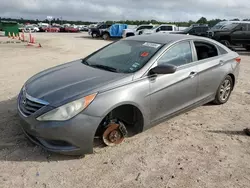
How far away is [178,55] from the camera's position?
4125 mm

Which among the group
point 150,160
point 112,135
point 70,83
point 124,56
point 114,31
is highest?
point 114,31

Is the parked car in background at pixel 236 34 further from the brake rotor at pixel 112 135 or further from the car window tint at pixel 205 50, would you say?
the brake rotor at pixel 112 135

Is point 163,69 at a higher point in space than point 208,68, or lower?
higher

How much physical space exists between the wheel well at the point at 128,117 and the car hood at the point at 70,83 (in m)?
0.40

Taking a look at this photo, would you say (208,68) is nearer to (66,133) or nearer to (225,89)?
(225,89)

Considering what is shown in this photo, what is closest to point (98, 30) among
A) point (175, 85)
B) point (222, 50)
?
point (222, 50)

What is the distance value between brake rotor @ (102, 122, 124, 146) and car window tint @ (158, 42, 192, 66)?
116 centimetres

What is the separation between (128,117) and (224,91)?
8.49ft

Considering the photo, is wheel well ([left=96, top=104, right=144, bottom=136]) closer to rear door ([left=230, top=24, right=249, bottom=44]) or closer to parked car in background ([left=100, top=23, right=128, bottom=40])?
rear door ([left=230, top=24, right=249, bottom=44])

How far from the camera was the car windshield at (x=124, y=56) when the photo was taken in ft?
12.2

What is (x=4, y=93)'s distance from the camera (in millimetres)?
5680

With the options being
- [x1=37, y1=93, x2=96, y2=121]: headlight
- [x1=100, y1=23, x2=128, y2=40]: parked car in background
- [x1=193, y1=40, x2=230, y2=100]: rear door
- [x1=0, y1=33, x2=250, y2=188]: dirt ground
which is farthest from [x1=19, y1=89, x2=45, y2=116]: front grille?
[x1=100, y1=23, x2=128, y2=40]: parked car in background

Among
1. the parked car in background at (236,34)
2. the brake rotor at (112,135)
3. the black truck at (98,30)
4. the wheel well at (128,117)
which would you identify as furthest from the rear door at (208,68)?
the black truck at (98,30)

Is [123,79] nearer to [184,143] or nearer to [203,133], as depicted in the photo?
[184,143]
